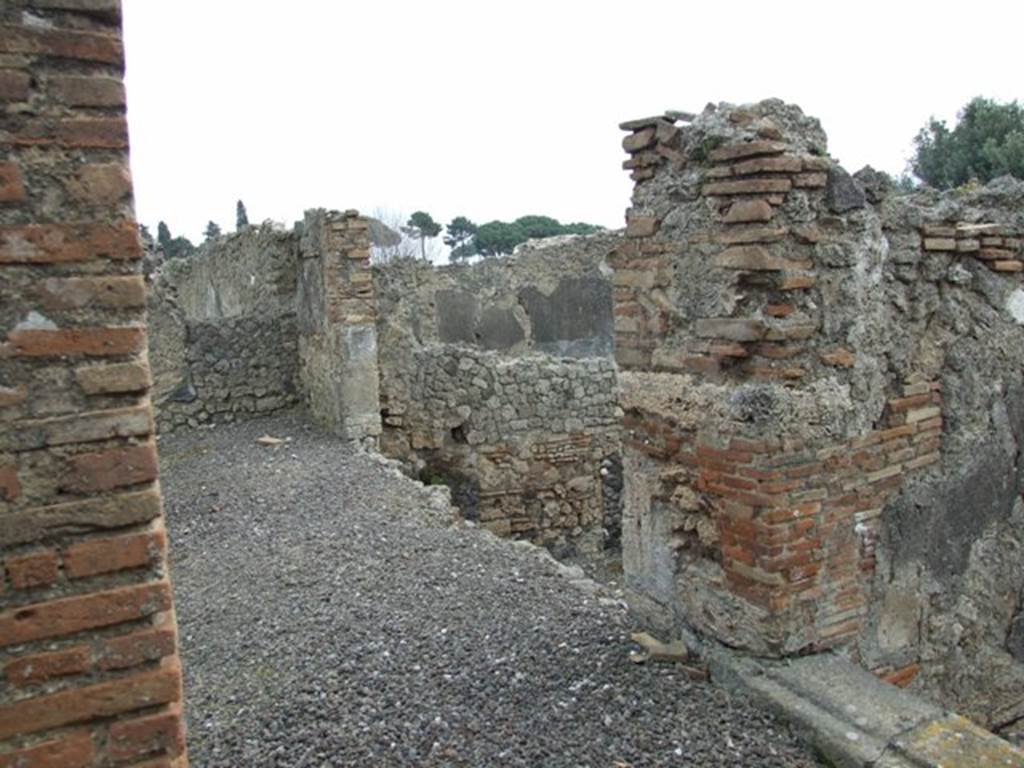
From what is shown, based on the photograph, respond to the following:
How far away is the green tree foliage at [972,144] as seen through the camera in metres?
15.8

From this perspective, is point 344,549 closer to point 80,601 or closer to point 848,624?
point 848,624

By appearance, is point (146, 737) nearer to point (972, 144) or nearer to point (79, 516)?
point (79, 516)

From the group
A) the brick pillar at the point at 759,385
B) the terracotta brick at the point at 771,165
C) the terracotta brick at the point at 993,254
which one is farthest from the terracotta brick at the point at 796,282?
the terracotta brick at the point at 993,254

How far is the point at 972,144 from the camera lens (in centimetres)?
1688

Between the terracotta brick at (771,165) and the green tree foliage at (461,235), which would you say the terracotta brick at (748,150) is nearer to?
the terracotta brick at (771,165)

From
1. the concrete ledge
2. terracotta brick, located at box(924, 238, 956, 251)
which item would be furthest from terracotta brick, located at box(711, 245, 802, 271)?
the concrete ledge

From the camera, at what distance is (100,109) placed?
5.77 feet

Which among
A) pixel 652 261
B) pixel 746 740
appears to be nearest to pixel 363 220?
pixel 652 261

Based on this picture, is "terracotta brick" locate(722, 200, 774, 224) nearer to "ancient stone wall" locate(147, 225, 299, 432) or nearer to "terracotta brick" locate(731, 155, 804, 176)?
"terracotta brick" locate(731, 155, 804, 176)

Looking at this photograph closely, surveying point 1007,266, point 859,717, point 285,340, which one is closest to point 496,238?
point 285,340

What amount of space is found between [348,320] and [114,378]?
753 centimetres

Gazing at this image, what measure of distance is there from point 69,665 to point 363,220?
781 cm

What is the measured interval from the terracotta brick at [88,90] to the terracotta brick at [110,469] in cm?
69

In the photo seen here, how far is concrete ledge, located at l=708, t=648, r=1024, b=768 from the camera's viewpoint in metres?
2.82
